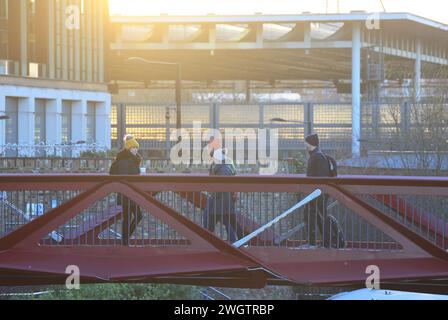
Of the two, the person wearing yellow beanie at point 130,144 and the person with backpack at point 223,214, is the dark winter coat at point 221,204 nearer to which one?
the person with backpack at point 223,214

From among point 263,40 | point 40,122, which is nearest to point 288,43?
point 263,40

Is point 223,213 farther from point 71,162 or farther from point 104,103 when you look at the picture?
point 104,103

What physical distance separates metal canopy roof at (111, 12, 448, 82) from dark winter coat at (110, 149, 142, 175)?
52596mm

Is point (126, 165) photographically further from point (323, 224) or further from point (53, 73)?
point (53, 73)

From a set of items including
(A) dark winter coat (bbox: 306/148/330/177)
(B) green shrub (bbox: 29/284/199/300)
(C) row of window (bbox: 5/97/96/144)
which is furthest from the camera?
(C) row of window (bbox: 5/97/96/144)

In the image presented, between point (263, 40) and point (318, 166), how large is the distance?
185 feet

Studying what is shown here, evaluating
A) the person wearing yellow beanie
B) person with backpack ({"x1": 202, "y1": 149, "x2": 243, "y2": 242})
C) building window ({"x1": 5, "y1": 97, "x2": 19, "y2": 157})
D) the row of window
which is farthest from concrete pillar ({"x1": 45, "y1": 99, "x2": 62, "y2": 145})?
person with backpack ({"x1": 202, "y1": 149, "x2": 243, "y2": 242})

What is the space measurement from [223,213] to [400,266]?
1986 millimetres

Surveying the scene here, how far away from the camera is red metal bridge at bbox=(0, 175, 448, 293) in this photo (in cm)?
1013

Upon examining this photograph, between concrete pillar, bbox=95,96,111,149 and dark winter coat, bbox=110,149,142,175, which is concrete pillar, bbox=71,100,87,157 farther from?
dark winter coat, bbox=110,149,142,175

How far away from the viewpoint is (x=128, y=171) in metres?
14.1

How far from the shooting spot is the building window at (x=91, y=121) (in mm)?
66938

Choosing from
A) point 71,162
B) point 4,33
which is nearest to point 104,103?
point 4,33

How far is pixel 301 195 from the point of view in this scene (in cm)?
1090
